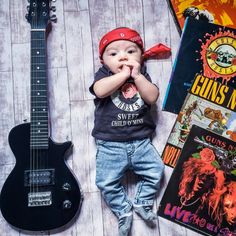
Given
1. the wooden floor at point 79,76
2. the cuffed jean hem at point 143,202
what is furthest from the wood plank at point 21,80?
the cuffed jean hem at point 143,202

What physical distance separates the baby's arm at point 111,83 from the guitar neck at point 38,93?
0.59ft

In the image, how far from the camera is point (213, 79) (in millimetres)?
1264

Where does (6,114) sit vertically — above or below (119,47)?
below

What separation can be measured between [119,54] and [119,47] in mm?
23

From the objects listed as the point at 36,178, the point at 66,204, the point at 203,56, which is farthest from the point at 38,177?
the point at 203,56

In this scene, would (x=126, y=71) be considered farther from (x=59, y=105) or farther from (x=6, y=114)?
(x=6, y=114)

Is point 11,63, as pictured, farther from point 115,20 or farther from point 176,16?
point 176,16

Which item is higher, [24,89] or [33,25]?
[33,25]

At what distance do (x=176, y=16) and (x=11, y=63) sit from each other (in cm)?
61

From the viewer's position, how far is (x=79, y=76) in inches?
49.8

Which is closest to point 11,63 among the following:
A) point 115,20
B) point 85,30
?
point 85,30

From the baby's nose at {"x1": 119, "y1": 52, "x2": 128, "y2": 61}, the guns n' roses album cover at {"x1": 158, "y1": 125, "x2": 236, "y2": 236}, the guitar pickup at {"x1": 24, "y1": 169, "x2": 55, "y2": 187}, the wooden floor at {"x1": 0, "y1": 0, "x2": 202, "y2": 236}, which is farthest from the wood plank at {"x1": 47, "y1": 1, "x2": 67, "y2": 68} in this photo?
the guns n' roses album cover at {"x1": 158, "y1": 125, "x2": 236, "y2": 236}

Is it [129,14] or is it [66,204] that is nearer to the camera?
[66,204]

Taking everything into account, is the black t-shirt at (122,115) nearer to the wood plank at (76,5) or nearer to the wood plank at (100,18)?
the wood plank at (100,18)
